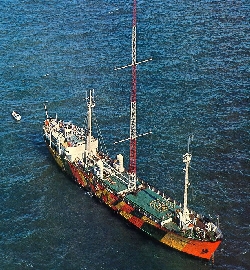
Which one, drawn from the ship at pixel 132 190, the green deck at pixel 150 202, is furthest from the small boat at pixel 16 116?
the green deck at pixel 150 202

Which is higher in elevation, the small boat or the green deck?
the small boat

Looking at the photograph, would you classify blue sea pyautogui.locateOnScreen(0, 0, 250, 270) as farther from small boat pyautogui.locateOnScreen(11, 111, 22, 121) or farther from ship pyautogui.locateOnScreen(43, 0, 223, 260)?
ship pyautogui.locateOnScreen(43, 0, 223, 260)

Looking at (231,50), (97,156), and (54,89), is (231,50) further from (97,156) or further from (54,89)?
(97,156)

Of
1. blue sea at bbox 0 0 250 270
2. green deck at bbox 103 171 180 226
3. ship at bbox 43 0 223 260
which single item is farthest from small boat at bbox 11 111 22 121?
green deck at bbox 103 171 180 226

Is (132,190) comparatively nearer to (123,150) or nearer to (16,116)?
(123,150)

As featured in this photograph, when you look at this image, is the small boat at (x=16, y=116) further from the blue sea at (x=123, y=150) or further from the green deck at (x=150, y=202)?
the green deck at (x=150, y=202)

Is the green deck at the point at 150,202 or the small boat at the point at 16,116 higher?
the small boat at the point at 16,116
